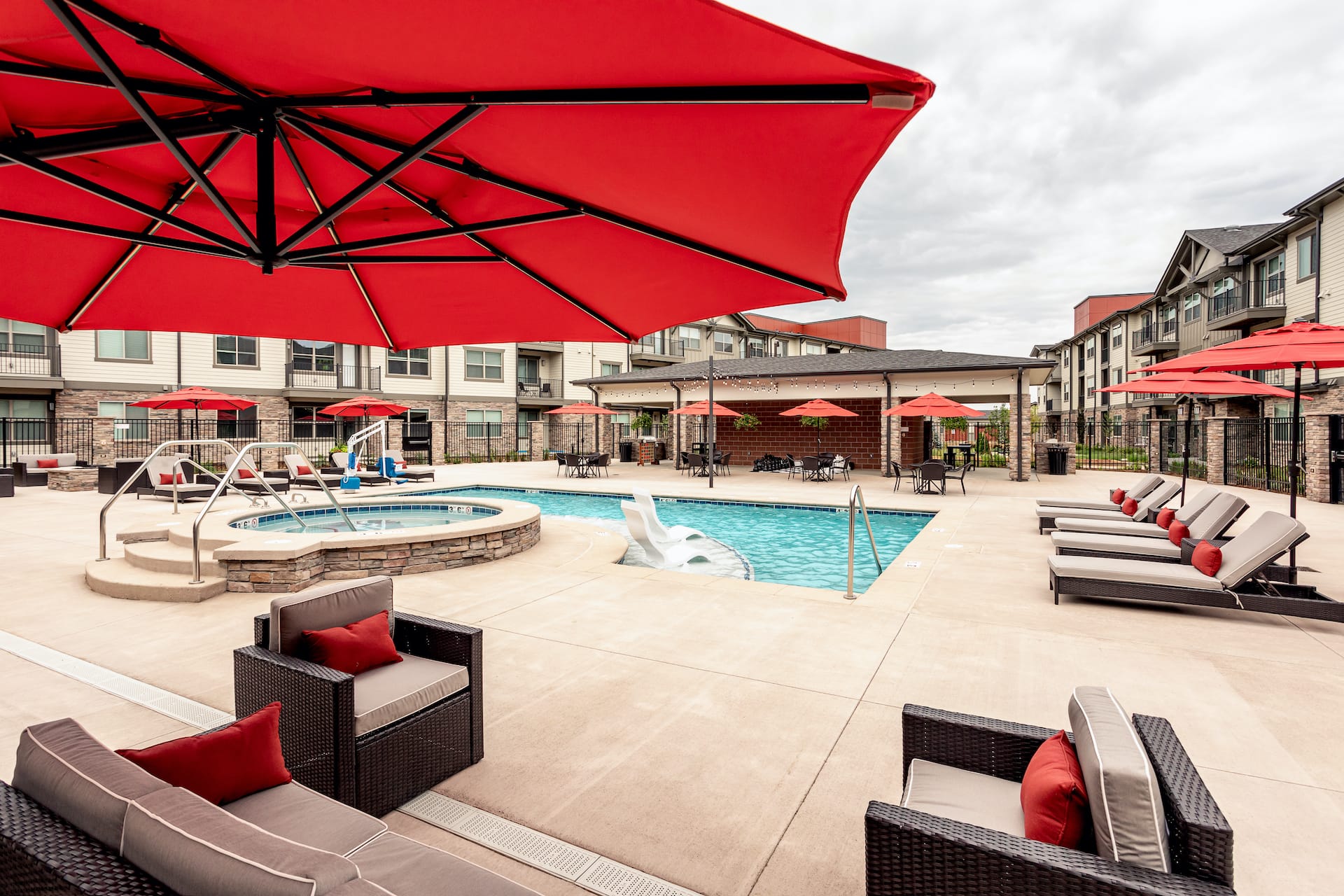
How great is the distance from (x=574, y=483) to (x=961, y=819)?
16.8 meters

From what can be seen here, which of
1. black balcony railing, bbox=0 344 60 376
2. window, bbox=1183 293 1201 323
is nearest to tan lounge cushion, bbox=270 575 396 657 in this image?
black balcony railing, bbox=0 344 60 376

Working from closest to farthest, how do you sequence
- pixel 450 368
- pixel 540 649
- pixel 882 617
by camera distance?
pixel 540 649 → pixel 882 617 → pixel 450 368

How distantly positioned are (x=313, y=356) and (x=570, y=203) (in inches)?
1123

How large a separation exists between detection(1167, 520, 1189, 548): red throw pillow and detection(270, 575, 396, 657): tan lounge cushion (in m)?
7.92

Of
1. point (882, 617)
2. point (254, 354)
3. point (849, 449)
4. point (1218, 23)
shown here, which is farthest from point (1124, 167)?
point (254, 354)

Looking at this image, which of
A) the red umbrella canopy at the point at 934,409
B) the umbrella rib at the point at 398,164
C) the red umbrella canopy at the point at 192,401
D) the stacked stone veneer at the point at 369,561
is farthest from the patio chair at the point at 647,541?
the red umbrella canopy at the point at 192,401

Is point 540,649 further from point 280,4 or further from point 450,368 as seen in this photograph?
point 450,368

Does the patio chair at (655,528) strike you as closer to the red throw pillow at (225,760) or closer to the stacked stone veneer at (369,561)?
the stacked stone veneer at (369,561)

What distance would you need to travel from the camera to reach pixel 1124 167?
25812 millimetres

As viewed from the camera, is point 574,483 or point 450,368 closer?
point 574,483

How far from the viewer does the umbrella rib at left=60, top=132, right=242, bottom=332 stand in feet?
9.42

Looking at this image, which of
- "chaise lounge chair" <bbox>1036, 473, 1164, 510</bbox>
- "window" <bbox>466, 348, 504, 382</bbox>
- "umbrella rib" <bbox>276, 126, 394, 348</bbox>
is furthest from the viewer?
"window" <bbox>466, 348, 504, 382</bbox>

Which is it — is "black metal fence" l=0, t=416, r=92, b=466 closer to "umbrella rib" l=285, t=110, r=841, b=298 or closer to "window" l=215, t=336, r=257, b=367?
"window" l=215, t=336, r=257, b=367

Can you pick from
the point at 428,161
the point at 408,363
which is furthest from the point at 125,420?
the point at 428,161
